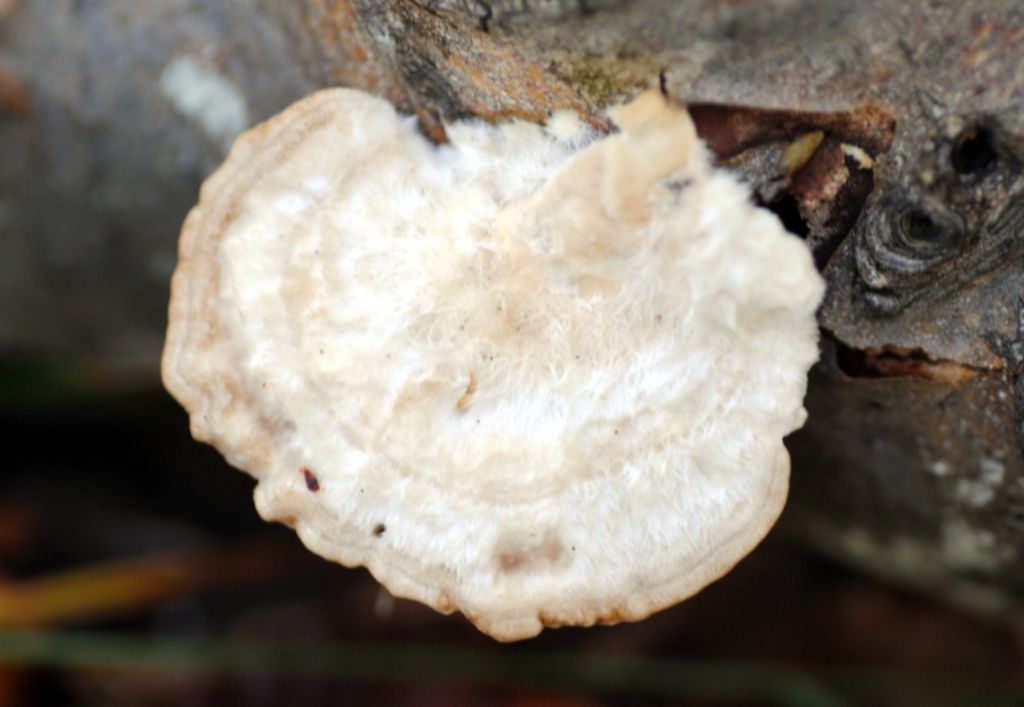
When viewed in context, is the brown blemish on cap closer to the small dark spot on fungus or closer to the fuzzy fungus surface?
the fuzzy fungus surface

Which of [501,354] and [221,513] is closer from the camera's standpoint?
[501,354]

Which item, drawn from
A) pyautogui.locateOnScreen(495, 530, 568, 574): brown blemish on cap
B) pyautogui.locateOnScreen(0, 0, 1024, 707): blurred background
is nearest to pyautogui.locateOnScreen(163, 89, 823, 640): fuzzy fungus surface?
pyautogui.locateOnScreen(495, 530, 568, 574): brown blemish on cap

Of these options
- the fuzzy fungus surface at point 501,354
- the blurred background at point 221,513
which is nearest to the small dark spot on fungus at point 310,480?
the fuzzy fungus surface at point 501,354

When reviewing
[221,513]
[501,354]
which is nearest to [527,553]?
[501,354]

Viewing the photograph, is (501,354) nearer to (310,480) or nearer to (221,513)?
(310,480)

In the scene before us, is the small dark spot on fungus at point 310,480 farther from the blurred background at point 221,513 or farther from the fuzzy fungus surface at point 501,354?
the blurred background at point 221,513

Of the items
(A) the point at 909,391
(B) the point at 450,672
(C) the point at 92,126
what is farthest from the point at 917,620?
(C) the point at 92,126
